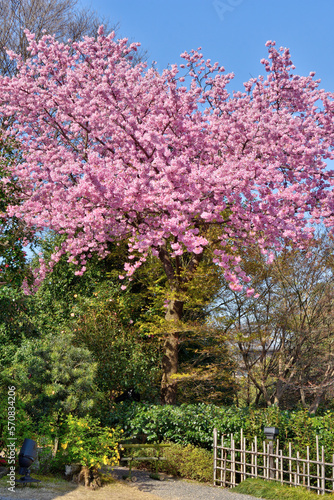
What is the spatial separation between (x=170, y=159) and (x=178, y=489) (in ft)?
22.7

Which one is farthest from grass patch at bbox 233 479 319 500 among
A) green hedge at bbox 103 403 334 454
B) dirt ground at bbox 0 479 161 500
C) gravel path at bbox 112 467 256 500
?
dirt ground at bbox 0 479 161 500

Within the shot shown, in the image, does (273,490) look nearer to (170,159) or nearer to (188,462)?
(188,462)

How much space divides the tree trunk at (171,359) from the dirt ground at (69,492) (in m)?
3.92

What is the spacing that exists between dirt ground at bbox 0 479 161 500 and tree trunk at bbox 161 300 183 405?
3.92 meters

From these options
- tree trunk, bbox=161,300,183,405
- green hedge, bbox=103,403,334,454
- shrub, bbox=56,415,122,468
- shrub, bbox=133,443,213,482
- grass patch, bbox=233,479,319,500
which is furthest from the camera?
tree trunk, bbox=161,300,183,405

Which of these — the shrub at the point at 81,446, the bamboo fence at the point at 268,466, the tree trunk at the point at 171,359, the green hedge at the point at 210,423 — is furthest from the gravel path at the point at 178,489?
the tree trunk at the point at 171,359

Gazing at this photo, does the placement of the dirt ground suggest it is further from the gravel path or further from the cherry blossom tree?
the cherry blossom tree

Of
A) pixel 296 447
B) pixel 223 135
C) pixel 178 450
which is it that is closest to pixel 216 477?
pixel 178 450

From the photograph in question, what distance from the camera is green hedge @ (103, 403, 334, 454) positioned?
9.07 metres

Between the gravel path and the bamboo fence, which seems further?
the bamboo fence

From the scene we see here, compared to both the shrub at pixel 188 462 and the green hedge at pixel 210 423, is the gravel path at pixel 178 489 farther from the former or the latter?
the green hedge at pixel 210 423

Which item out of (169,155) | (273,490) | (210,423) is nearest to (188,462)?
(210,423)

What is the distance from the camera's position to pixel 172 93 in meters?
10.7

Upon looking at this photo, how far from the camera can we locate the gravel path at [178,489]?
25.1 ft
